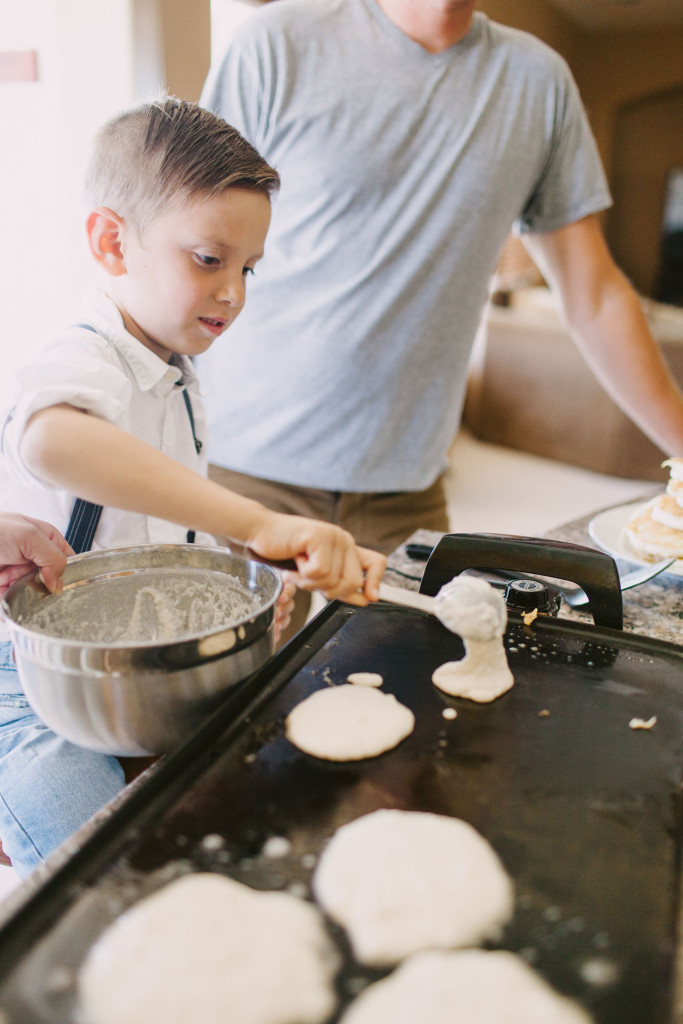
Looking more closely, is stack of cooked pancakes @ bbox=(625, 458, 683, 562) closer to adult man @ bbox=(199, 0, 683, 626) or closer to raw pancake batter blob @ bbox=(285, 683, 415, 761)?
adult man @ bbox=(199, 0, 683, 626)

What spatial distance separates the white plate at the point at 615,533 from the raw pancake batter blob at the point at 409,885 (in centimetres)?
74

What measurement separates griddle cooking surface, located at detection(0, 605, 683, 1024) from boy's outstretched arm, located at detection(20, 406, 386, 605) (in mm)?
126

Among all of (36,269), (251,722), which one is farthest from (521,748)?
(36,269)

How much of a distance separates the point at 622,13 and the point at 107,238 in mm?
8048

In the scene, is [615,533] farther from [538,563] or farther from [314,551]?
[314,551]

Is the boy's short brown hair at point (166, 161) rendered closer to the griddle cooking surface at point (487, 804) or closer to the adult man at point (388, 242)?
the adult man at point (388, 242)

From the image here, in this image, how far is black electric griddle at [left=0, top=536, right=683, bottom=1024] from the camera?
53 centimetres

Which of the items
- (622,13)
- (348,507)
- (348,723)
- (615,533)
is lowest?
(348,507)

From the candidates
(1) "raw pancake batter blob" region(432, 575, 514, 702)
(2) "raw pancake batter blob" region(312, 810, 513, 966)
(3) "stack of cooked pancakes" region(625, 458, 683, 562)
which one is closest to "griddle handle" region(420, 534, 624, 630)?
(1) "raw pancake batter blob" region(432, 575, 514, 702)

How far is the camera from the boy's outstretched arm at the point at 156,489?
31.5 inches

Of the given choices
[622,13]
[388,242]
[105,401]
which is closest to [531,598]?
[105,401]

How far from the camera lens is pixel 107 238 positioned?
1.06 m

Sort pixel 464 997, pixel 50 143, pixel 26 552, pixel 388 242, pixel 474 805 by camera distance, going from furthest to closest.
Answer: pixel 50 143
pixel 388 242
pixel 26 552
pixel 474 805
pixel 464 997

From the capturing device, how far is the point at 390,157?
1536 mm
